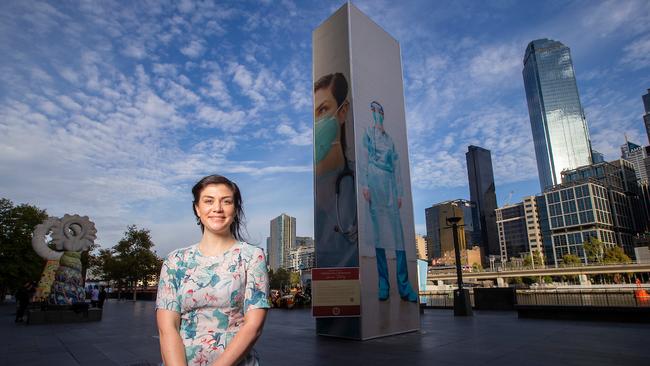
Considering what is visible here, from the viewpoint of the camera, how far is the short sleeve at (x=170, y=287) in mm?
2143

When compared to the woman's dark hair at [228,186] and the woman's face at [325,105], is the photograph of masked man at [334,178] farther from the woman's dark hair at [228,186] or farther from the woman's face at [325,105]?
the woman's dark hair at [228,186]

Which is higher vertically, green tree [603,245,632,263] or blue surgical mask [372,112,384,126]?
blue surgical mask [372,112,384,126]

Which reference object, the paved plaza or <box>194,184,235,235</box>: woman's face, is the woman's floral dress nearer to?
<box>194,184,235,235</box>: woman's face

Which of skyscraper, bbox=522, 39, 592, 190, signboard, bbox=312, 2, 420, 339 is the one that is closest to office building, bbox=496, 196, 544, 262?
skyscraper, bbox=522, 39, 592, 190

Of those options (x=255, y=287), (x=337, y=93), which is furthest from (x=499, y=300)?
(x=255, y=287)

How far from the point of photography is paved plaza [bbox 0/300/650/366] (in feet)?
25.2

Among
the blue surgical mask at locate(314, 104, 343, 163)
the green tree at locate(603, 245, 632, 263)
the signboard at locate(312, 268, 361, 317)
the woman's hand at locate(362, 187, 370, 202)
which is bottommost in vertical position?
the signboard at locate(312, 268, 361, 317)

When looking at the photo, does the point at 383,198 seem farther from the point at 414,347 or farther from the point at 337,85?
the point at 414,347

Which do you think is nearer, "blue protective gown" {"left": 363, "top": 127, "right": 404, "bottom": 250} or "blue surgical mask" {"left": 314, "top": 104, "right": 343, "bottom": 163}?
"blue protective gown" {"left": 363, "top": 127, "right": 404, "bottom": 250}

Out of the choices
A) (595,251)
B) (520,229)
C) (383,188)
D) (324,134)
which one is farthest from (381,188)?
(520,229)

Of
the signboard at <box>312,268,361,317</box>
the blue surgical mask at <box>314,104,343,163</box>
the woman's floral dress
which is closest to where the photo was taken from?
the woman's floral dress

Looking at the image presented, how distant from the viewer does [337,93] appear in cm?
1259

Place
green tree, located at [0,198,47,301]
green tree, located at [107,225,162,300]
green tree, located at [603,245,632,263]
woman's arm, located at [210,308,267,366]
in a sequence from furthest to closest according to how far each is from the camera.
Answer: green tree, located at [603,245,632,263], green tree, located at [107,225,162,300], green tree, located at [0,198,47,301], woman's arm, located at [210,308,267,366]

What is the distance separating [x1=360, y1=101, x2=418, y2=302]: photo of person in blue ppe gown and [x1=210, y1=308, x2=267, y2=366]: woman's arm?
9567 millimetres
